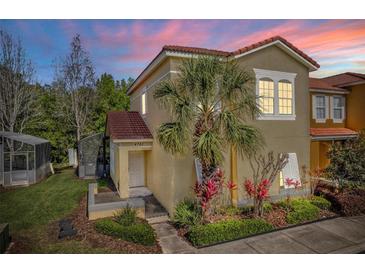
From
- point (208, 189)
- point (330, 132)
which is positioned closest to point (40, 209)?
point (208, 189)

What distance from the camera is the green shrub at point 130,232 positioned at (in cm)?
716

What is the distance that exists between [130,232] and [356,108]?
15762mm

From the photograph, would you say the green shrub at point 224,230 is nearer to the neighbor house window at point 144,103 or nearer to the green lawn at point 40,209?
the green lawn at point 40,209

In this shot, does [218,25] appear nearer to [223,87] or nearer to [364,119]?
[223,87]

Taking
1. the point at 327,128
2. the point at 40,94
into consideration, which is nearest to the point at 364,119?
the point at 327,128

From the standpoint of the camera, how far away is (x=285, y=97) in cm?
1102

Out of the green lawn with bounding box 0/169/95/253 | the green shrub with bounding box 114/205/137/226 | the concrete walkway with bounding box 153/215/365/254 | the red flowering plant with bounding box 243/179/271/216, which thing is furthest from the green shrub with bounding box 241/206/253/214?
the green lawn with bounding box 0/169/95/253

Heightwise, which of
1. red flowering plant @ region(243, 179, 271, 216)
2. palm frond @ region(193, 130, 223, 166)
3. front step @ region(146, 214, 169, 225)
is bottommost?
front step @ region(146, 214, 169, 225)

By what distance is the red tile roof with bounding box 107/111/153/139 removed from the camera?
11.3 m

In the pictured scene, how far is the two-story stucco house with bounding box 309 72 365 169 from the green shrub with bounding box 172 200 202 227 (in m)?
9.35

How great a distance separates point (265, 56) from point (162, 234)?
867 centimetres

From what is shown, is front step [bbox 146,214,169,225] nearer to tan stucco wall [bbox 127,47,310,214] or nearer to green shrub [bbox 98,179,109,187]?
tan stucco wall [bbox 127,47,310,214]

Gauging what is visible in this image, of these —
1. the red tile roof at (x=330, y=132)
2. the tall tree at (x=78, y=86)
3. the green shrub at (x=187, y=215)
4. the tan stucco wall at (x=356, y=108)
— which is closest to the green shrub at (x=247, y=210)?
the green shrub at (x=187, y=215)

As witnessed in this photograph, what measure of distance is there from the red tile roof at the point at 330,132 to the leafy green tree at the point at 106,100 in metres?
18.7
